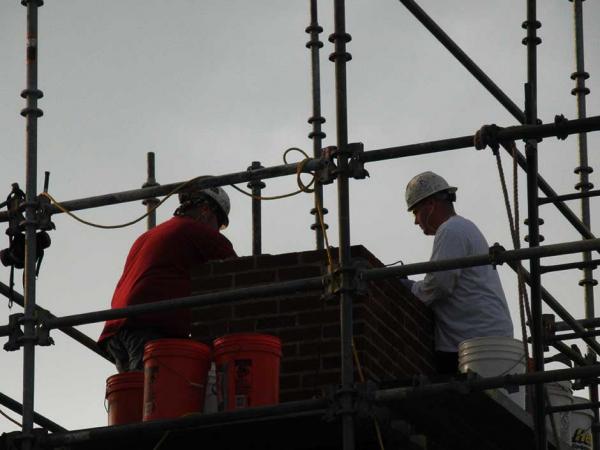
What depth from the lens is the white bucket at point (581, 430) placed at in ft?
39.7

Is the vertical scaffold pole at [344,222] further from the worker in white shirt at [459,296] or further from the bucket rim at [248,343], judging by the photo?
the worker in white shirt at [459,296]

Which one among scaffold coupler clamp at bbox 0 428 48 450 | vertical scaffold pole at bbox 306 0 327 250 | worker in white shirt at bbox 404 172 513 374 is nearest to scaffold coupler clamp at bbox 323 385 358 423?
scaffold coupler clamp at bbox 0 428 48 450

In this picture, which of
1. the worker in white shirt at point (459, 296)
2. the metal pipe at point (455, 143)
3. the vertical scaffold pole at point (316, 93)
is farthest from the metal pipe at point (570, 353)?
the metal pipe at point (455, 143)

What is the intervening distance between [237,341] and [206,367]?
11.7 inches

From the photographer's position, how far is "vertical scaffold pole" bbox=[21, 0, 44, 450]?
10.1 m

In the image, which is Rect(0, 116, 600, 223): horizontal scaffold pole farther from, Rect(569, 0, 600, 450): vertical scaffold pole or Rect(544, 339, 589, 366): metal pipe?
Rect(569, 0, 600, 450): vertical scaffold pole

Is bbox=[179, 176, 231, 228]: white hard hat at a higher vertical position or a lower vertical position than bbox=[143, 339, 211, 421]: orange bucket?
higher

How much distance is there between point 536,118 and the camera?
10.6 m

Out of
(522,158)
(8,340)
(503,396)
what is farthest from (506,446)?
(8,340)

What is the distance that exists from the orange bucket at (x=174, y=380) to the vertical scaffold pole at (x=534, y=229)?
1814 millimetres

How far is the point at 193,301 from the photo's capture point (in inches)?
387

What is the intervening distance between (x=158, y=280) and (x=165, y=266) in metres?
0.10

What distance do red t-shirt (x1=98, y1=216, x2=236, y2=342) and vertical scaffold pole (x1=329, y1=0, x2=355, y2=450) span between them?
1.68 m

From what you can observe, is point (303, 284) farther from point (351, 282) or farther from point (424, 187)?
point (424, 187)
